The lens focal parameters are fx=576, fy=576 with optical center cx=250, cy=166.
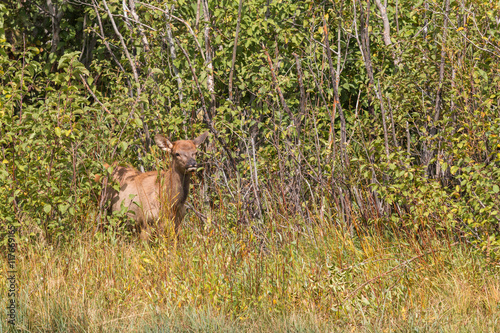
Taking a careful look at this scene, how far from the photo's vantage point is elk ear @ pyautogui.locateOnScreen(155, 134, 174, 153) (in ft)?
23.4

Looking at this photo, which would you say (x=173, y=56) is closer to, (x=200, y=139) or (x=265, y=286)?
(x=200, y=139)

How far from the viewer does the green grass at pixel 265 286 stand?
169 inches

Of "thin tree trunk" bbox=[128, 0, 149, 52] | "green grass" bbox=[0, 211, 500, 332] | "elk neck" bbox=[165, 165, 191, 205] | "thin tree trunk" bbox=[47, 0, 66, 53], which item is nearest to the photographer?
"green grass" bbox=[0, 211, 500, 332]

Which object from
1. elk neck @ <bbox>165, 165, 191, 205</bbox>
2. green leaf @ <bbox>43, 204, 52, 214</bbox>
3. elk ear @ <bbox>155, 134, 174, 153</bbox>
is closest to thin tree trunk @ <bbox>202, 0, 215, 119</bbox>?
elk ear @ <bbox>155, 134, 174, 153</bbox>

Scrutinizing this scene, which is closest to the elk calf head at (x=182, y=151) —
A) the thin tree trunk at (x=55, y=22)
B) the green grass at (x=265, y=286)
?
the green grass at (x=265, y=286)

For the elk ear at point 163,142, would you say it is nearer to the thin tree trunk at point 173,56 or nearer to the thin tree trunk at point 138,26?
the thin tree trunk at point 173,56

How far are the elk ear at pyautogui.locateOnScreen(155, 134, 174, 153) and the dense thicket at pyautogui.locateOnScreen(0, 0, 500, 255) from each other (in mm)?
405

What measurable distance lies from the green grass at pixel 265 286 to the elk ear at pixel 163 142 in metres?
1.82

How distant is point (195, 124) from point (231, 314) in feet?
11.7

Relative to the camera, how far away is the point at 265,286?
15.3 feet

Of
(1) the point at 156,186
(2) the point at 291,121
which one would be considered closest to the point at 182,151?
(1) the point at 156,186

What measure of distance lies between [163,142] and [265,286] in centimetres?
309

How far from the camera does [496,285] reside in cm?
458

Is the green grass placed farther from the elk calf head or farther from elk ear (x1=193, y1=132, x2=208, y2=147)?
elk ear (x1=193, y1=132, x2=208, y2=147)
